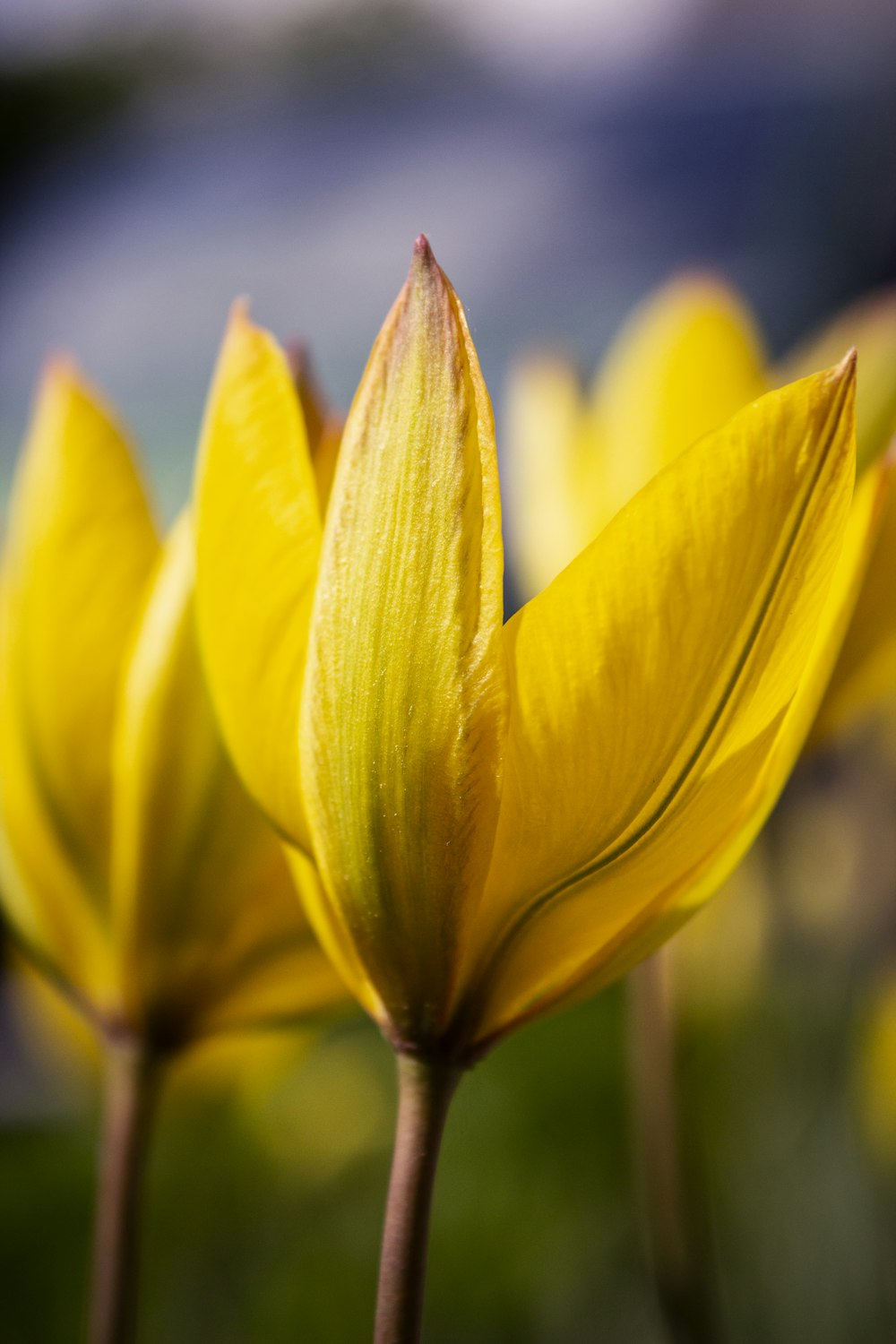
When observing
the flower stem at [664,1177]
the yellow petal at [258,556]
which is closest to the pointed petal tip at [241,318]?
the yellow petal at [258,556]

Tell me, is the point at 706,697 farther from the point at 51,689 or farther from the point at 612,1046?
the point at 612,1046

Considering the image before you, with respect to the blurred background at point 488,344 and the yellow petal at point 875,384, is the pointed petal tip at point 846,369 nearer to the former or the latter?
the yellow petal at point 875,384

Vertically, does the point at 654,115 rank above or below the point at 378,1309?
above

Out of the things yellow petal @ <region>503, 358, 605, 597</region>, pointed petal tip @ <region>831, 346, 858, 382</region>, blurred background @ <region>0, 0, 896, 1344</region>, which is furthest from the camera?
blurred background @ <region>0, 0, 896, 1344</region>

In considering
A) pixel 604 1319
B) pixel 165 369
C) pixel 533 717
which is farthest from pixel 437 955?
pixel 165 369

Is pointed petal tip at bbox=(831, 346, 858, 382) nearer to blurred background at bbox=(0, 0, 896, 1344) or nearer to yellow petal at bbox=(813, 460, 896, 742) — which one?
yellow petal at bbox=(813, 460, 896, 742)

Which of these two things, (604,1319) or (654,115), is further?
(654,115)

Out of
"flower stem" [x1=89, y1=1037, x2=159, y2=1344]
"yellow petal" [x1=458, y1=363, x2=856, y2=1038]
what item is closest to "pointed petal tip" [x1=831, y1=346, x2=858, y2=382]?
"yellow petal" [x1=458, y1=363, x2=856, y2=1038]
